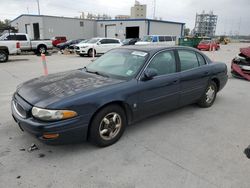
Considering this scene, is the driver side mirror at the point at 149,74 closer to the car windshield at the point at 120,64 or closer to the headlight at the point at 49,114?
→ the car windshield at the point at 120,64

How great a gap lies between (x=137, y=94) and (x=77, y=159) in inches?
53.0

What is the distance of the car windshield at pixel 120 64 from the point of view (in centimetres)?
362

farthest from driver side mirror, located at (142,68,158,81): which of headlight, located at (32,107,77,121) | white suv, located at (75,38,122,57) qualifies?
white suv, located at (75,38,122,57)

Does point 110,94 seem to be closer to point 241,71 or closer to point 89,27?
point 241,71

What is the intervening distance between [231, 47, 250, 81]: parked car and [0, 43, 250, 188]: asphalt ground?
15.9ft

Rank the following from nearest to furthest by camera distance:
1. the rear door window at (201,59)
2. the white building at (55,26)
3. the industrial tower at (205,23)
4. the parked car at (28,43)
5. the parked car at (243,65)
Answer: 1. the rear door window at (201,59)
2. the parked car at (243,65)
3. the parked car at (28,43)
4. the white building at (55,26)
5. the industrial tower at (205,23)

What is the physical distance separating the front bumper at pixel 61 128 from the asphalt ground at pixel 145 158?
13.3 inches

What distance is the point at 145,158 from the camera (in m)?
3.01

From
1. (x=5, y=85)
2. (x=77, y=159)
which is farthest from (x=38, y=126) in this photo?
(x=5, y=85)

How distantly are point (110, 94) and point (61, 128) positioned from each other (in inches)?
32.8

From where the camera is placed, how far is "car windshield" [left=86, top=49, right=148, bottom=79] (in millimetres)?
3615

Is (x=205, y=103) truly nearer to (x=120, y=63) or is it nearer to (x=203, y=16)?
(x=120, y=63)

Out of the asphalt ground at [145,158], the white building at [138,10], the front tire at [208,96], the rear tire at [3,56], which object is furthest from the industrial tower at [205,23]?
the asphalt ground at [145,158]

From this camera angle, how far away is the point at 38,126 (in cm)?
267
